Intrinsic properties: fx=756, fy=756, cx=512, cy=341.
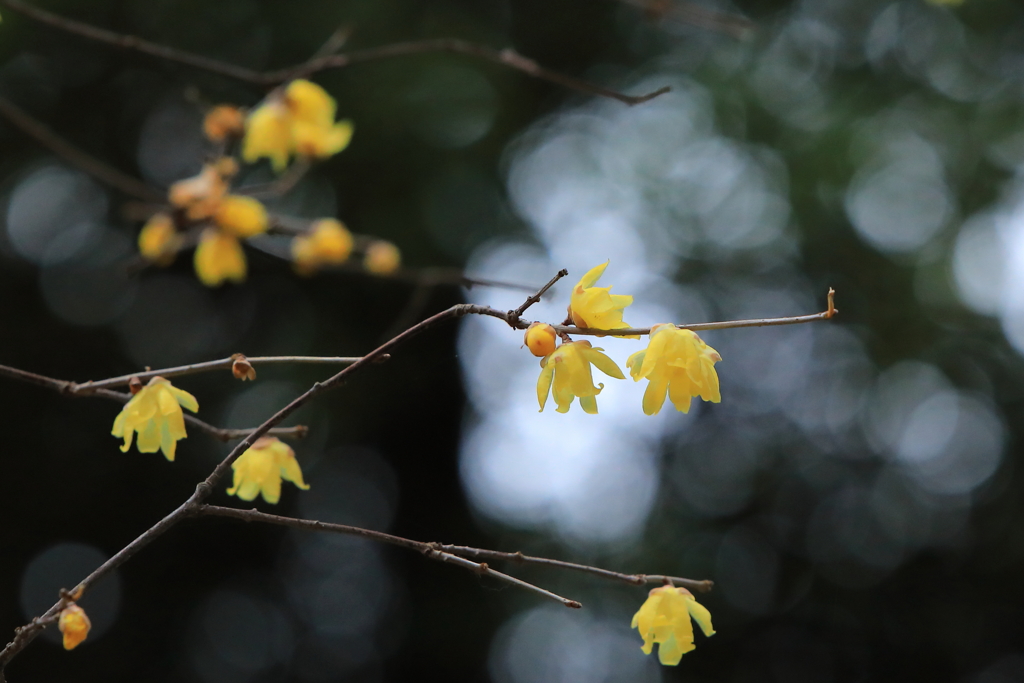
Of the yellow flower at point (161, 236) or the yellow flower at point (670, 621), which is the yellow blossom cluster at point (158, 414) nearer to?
the yellow flower at point (670, 621)

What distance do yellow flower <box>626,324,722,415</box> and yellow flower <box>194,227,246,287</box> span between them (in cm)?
132

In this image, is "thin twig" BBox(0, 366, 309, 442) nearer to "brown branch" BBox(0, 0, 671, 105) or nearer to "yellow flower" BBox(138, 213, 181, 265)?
"brown branch" BBox(0, 0, 671, 105)

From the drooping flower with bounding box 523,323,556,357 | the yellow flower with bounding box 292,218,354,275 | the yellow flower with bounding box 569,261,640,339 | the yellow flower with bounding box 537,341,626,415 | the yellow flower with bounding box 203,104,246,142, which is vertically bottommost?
the yellow flower with bounding box 292,218,354,275

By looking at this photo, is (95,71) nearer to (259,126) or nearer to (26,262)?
(26,262)

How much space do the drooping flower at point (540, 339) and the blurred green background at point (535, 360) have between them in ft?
8.09

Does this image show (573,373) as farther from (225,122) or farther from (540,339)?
(225,122)

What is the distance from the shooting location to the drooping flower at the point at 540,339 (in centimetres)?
77

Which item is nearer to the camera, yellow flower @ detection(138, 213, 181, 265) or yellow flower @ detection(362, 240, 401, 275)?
yellow flower @ detection(138, 213, 181, 265)

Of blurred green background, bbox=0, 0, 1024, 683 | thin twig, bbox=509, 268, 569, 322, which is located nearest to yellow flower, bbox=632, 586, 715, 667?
thin twig, bbox=509, 268, 569, 322

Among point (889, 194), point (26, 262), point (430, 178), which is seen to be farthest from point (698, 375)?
point (889, 194)

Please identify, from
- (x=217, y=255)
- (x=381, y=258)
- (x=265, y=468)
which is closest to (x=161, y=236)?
(x=217, y=255)

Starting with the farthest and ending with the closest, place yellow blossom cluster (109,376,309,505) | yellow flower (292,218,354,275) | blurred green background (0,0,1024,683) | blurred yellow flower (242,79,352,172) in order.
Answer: blurred green background (0,0,1024,683) → yellow flower (292,218,354,275) → blurred yellow flower (242,79,352,172) → yellow blossom cluster (109,376,309,505)

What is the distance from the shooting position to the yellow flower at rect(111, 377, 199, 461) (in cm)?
86

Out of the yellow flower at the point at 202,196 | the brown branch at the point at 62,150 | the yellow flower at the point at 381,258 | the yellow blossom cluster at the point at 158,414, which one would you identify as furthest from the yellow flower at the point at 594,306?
the yellow flower at the point at 381,258
